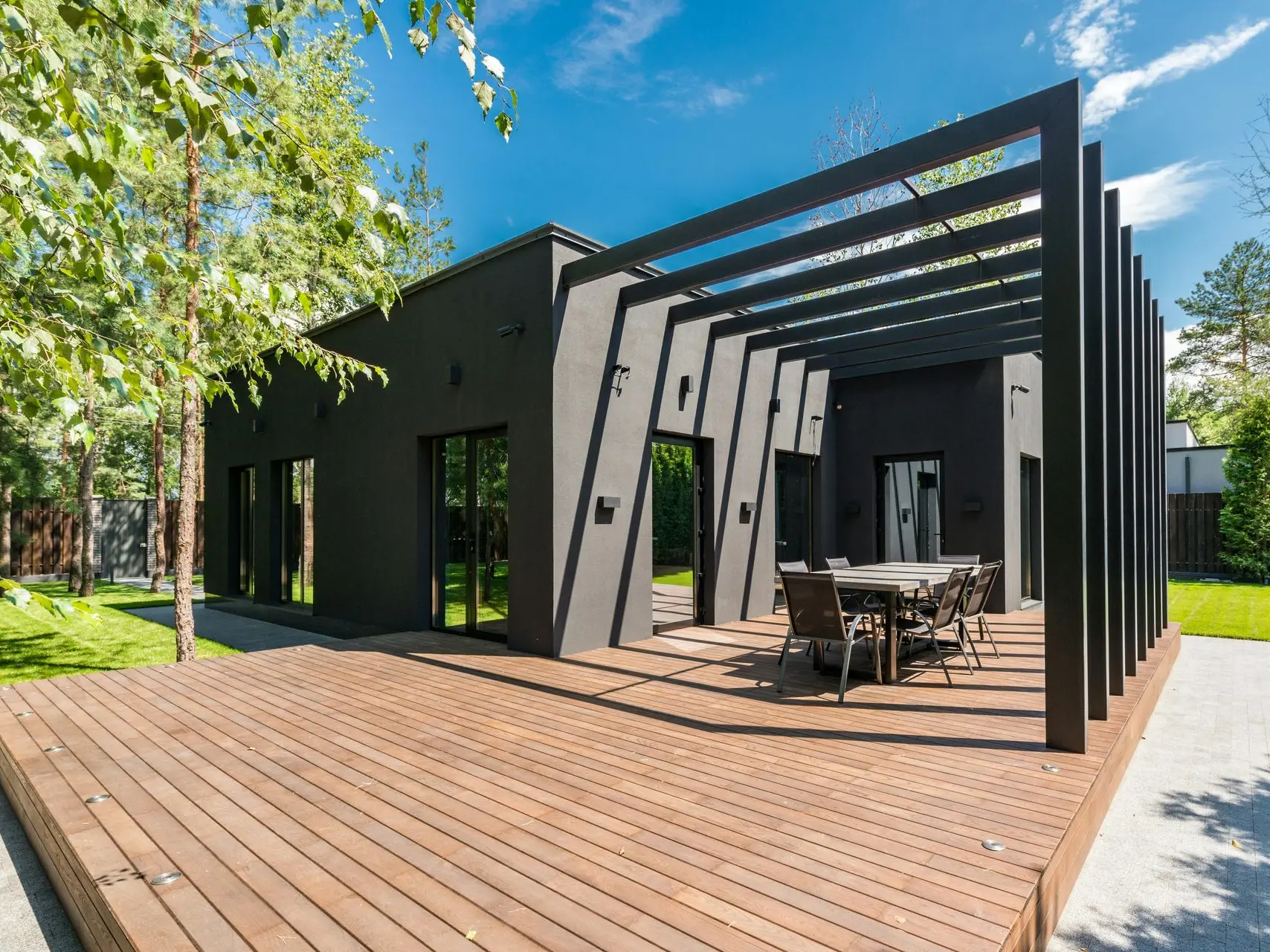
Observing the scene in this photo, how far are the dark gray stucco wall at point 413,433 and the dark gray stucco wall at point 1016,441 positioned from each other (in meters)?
6.22

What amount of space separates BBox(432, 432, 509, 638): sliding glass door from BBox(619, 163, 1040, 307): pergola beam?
2223 mm

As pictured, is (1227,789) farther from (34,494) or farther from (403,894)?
(34,494)

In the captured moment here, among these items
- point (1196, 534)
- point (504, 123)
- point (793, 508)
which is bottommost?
point (1196, 534)

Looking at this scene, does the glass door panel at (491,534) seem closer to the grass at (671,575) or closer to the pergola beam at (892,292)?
the grass at (671,575)

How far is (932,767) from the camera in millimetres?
3410

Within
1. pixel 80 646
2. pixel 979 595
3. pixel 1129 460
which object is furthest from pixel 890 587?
pixel 80 646

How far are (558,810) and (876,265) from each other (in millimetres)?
5123

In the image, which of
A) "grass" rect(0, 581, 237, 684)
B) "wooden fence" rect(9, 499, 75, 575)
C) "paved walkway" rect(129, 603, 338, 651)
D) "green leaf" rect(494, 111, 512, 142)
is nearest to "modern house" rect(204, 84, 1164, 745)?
"paved walkway" rect(129, 603, 338, 651)

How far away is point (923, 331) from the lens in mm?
7965

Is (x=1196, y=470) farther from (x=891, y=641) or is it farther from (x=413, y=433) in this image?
(x=413, y=433)

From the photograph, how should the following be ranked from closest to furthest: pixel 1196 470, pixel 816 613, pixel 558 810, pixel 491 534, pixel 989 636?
pixel 558 810
pixel 816 613
pixel 989 636
pixel 491 534
pixel 1196 470

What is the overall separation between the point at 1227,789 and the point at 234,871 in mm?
5212

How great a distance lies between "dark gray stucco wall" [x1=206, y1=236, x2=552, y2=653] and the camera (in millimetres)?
6391

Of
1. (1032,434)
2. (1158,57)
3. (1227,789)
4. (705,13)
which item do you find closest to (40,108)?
(1227,789)
